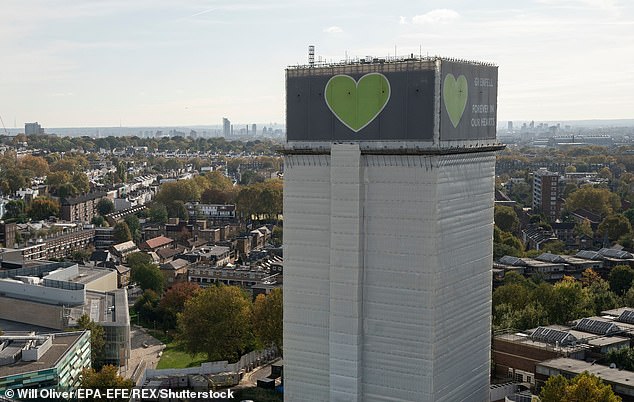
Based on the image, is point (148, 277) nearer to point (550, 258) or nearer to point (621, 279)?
point (550, 258)

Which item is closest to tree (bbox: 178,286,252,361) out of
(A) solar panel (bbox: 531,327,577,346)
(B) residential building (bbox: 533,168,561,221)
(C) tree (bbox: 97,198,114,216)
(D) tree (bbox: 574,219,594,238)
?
(A) solar panel (bbox: 531,327,577,346)

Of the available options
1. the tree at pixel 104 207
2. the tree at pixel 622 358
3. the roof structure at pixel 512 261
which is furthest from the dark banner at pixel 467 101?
the tree at pixel 104 207

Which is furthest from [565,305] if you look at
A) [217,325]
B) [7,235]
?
[7,235]

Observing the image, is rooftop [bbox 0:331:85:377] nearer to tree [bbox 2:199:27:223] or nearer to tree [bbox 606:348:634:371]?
tree [bbox 606:348:634:371]

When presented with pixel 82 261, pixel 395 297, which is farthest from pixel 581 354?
pixel 82 261

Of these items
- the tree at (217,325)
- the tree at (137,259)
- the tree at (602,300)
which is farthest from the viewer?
the tree at (137,259)

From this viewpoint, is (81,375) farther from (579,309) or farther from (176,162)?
(176,162)

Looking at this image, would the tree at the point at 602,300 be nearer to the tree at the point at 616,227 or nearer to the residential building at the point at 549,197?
the tree at the point at 616,227
